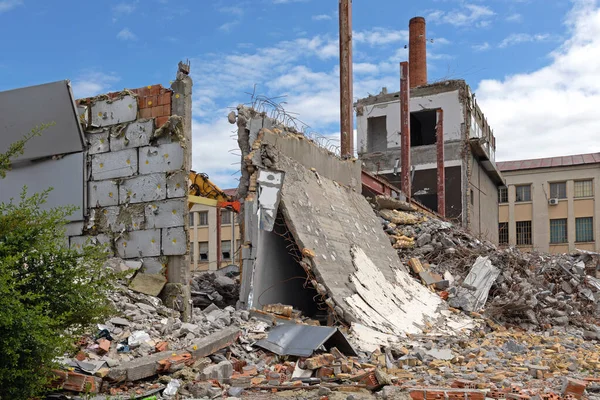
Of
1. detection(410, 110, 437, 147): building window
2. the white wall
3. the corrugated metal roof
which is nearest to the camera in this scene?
the white wall

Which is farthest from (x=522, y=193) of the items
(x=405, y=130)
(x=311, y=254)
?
(x=311, y=254)

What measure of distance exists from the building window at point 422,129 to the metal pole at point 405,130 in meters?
8.80

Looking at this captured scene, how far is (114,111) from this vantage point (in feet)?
33.0

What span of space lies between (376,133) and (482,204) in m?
6.99

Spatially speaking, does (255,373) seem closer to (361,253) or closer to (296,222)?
(296,222)

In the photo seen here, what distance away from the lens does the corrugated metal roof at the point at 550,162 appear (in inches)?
1742

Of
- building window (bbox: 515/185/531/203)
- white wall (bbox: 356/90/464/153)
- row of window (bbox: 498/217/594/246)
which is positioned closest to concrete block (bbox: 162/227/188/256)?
white wall (bbox: 356/90/464/153)

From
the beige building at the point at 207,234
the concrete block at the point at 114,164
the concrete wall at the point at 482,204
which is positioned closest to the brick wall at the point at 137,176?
the concrete block at the point at 114,164

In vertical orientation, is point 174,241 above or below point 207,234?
above

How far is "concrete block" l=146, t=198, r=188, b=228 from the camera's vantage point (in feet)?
30.8

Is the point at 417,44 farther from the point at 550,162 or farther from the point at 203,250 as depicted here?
the point at 203,250

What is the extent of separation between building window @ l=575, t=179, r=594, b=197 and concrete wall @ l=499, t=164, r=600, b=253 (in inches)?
10.3

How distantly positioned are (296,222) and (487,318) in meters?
4.57

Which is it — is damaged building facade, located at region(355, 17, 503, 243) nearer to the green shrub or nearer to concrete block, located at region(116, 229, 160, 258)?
concrete block, located at region(116, 229, 160, 258)
